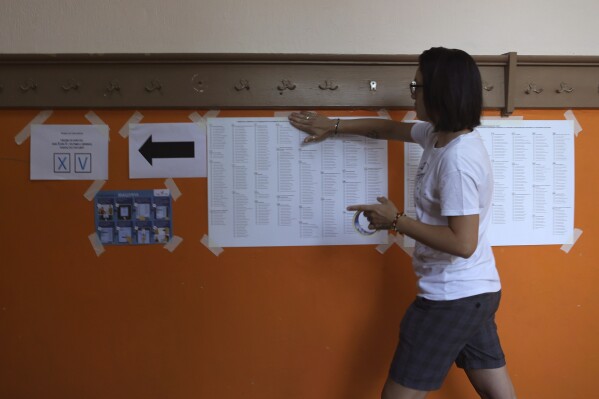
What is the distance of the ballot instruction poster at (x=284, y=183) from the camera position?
1.51 meters

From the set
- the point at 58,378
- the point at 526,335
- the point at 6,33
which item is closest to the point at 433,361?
the point at 526,335

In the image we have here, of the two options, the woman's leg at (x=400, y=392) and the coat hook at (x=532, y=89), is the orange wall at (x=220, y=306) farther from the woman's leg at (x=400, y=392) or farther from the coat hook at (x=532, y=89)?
the woman's leg at (x=400, y=392)

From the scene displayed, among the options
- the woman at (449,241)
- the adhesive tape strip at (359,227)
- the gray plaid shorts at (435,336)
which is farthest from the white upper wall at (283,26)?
the gray plaid shorts at (435,336)

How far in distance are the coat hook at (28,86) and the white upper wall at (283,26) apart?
120 mm

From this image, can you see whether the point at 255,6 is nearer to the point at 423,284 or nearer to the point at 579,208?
the point at 423,284

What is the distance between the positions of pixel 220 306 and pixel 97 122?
30.2 inches

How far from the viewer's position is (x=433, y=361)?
45.8 inches

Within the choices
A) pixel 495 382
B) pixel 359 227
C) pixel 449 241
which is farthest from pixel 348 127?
pixel 495 382

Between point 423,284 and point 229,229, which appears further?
point 229,229

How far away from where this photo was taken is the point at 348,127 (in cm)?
147

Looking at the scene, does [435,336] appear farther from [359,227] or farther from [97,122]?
[97,122]

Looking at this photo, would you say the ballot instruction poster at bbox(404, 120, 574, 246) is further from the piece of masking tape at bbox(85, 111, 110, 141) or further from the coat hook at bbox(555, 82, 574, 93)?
the piece of masking tape at bbox(85, 111, 110, 141)

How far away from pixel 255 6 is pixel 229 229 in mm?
779

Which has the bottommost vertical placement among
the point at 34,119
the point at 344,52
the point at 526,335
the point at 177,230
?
the point at 526,335
